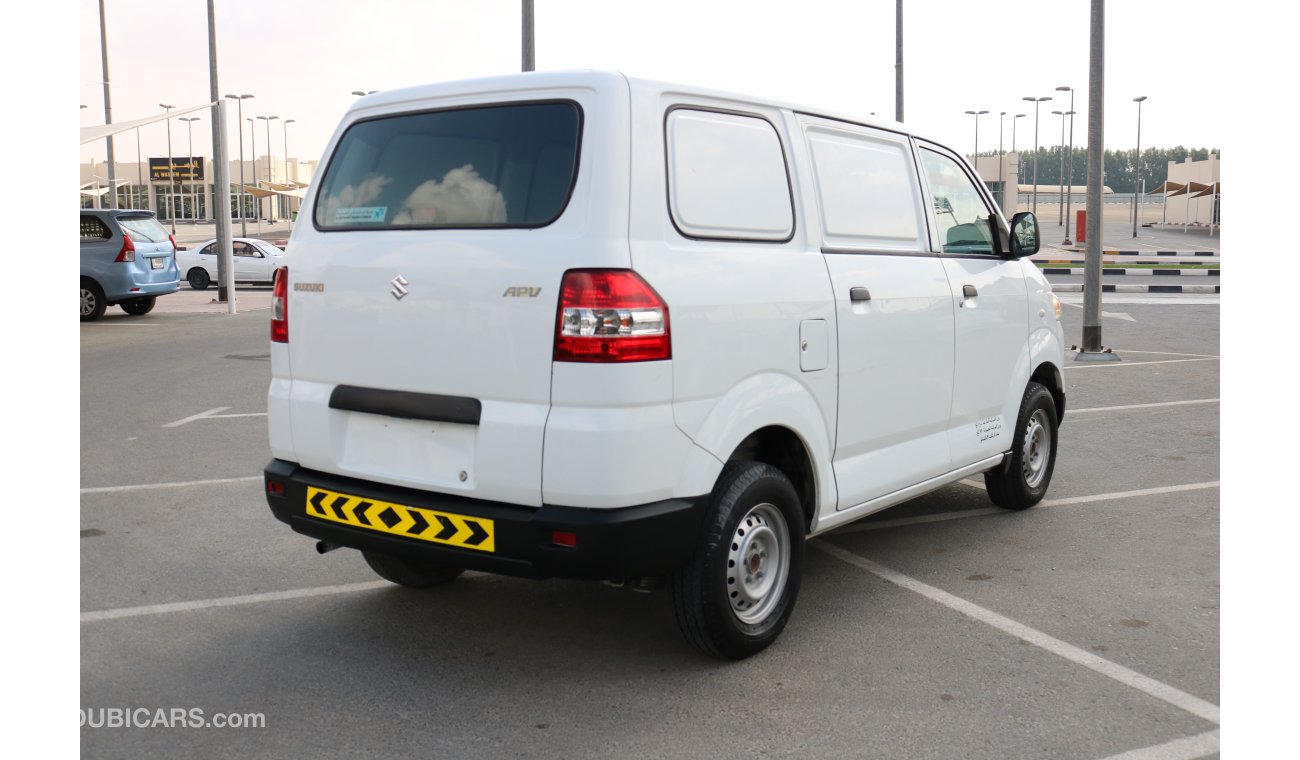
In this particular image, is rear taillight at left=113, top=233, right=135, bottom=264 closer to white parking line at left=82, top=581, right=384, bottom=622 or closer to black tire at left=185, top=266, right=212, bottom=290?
black tire at left=185, top=266, right=212, bottom=290

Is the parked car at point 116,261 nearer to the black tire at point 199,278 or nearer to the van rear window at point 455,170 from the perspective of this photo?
the black tire at point 199,278

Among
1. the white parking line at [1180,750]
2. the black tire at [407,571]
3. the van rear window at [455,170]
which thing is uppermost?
the van rear window at [455,170]

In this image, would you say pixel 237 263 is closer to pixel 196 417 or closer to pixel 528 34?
pixel 528 34

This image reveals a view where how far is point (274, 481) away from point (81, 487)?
342cm

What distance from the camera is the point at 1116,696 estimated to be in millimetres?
3908

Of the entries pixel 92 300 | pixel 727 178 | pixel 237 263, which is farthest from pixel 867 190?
pixel 237 263

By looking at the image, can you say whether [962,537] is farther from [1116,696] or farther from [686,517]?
[686,517]

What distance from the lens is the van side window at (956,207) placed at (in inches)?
216

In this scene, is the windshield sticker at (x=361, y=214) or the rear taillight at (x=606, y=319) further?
the windshield sticker at (x=361, y=214)

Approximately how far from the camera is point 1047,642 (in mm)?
4414

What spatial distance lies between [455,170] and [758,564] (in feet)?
5.79

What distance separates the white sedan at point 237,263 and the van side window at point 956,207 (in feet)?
86.7

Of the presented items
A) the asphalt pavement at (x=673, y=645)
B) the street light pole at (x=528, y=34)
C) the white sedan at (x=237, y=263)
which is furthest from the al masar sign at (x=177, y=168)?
the asphalt pavement at (x=673, y=645)
